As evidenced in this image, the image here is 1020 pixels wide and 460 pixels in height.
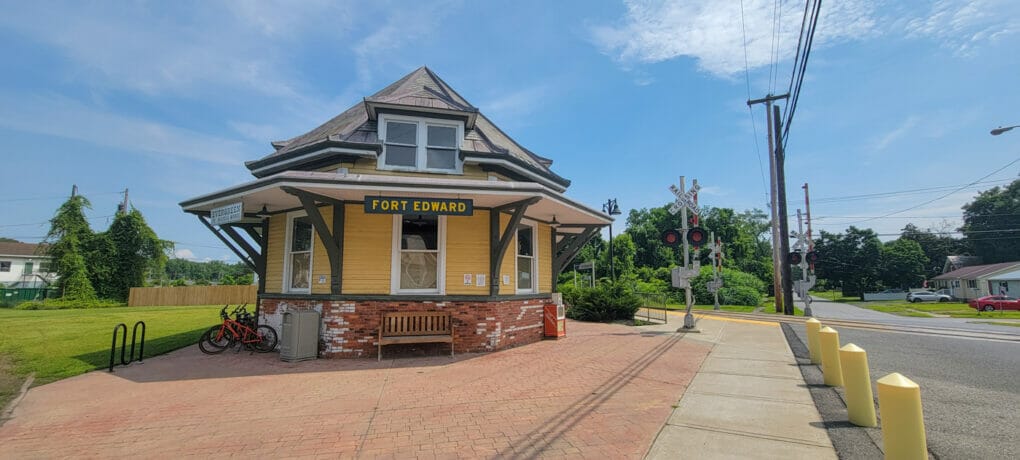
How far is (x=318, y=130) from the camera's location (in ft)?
42.5

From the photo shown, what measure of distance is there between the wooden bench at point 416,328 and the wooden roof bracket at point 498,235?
50.2 inches

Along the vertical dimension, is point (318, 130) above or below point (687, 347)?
above

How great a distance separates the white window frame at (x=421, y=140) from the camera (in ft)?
34.4

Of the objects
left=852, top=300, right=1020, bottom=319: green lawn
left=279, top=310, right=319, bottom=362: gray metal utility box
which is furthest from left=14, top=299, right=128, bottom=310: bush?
left=852, top=300, right=1020, bottom=319: green lawn

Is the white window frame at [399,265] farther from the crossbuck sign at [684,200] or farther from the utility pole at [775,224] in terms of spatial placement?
the utility pole at [775,224]

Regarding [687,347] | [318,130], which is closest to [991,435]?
[687,347]

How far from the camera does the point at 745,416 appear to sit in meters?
5.03

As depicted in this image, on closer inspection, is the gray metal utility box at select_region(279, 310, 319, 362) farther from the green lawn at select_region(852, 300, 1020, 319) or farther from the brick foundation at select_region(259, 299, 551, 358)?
the green lawn at select_region(852, 300, 1020, 319)

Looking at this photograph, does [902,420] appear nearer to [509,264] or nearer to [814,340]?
[814,340]

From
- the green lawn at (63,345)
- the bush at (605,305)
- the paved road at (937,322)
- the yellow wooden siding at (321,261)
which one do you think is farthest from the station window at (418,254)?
the paved road at (937,322)

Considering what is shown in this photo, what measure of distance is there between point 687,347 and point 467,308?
5.10 metres

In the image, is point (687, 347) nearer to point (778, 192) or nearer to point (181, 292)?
point (778, 192)

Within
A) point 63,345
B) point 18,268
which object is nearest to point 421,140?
point 63,345

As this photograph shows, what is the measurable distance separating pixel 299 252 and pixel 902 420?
1061cm
